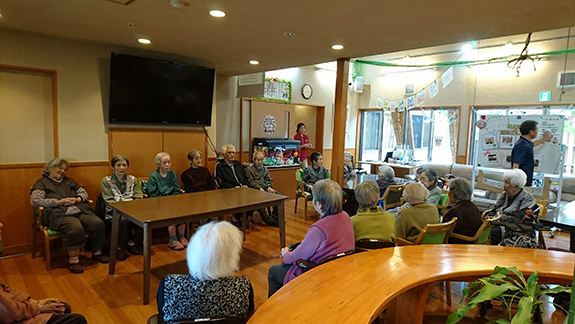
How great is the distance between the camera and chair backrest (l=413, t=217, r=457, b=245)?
265 cm

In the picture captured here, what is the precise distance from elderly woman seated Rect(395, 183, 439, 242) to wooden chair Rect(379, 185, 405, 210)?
1512 mm

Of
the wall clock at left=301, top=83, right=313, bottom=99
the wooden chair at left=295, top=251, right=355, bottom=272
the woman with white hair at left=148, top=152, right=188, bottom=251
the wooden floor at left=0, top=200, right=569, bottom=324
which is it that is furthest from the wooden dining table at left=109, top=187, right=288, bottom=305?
the wall clock at left=301, top=83, right=313, bottom=99

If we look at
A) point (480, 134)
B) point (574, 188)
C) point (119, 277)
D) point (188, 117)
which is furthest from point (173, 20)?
point (574, 188)

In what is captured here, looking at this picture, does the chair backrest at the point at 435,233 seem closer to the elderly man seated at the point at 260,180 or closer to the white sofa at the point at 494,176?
the elderly man seated at the point at 260,180

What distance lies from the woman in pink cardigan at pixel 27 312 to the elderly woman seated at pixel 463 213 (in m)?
2.95

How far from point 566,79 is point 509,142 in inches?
122

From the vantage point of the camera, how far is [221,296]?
159 centimetres

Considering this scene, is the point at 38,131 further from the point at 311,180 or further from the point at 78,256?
the point at 311,180

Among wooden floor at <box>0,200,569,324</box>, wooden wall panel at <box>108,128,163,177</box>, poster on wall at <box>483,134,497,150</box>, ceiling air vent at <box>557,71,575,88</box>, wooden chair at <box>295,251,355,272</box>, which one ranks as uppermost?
ceiling air vent at <box>557,71,575,88</box>

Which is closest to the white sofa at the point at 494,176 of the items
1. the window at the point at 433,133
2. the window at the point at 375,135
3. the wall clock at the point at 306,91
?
the window at the point at 433,133

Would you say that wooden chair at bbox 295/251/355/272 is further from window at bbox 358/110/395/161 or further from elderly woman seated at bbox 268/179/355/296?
window at bbox 358/110/395/161

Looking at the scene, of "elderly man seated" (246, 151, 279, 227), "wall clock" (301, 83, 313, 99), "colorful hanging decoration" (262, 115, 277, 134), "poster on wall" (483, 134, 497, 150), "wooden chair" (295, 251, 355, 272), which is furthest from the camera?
"wall clock" (301, 83, 313, 99)

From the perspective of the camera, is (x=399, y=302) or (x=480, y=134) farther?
(x=480, y=134)

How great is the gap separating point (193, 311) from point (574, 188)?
747 centimetres
